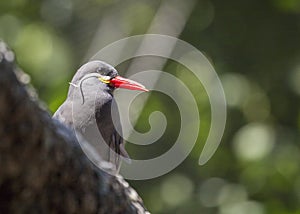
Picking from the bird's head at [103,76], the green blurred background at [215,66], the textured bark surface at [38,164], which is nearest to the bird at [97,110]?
the bird's head at [103,76]

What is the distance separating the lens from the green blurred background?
484 centimetres

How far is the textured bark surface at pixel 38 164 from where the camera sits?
5.01 ft

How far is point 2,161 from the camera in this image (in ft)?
5.05

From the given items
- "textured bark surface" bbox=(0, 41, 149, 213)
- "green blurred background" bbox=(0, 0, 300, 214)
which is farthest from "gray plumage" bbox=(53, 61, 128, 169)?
"green blurred background" bbox=(0, 0, 300, 214)

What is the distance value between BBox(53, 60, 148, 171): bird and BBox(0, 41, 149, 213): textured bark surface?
1037 mm

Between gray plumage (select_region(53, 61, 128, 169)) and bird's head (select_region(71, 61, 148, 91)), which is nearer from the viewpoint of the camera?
gray plumage (select_region(53, 61, 128, 169))

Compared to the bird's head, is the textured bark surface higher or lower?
higher

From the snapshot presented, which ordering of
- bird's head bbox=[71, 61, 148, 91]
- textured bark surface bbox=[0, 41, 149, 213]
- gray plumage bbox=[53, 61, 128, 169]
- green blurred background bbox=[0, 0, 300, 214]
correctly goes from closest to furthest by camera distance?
textured bark surface bbox=[0, 41, 149, 213] → gray plumage bbox=[53, 61, 128, 169] → bird's head bbox=[71, 61, 148, 91] → green blurred background bbox=[0, 0, 300, 214]

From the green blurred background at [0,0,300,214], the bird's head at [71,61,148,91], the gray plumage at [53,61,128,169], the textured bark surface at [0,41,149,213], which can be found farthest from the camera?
the green blurred background at [0,0,300,214]

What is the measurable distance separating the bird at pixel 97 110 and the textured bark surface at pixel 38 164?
104 centimetres

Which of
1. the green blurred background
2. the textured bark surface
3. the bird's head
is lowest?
the green blurred background

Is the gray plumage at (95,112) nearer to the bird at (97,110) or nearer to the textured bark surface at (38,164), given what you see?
the bird at (97,110)

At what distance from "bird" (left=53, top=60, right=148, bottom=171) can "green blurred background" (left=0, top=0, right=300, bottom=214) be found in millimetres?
1623

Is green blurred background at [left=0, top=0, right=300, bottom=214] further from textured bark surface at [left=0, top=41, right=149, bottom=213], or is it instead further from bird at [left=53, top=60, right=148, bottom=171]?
textured bark surface at [left=0, top=41, right=149, bottom=213]
